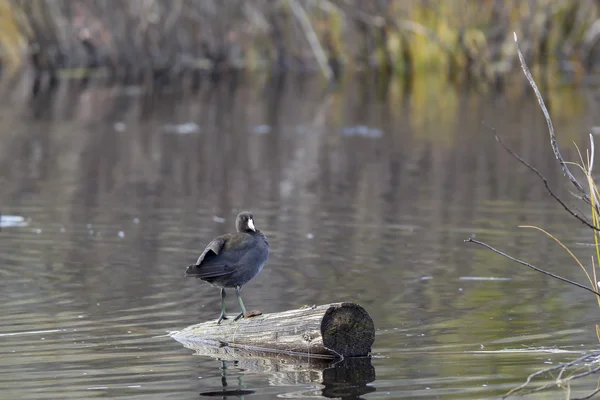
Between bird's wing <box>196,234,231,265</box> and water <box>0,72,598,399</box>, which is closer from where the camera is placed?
water <box>0,72,598,399</box>

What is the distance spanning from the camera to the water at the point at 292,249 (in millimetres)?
6926

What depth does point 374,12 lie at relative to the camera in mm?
35438

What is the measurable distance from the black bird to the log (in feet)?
0.54

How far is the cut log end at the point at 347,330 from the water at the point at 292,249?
142mm

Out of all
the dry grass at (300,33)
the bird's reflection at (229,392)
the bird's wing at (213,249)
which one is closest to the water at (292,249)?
the bird's reflection at (229,392)

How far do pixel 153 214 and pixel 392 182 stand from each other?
3665 millimetres

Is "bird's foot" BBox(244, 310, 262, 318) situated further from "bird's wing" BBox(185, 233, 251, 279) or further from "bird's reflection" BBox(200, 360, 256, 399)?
"bird's reflection" BBox(200, 360, 256, 399)

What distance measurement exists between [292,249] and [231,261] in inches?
150

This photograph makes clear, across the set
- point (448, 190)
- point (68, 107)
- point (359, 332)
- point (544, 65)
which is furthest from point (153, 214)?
point (544, 65)

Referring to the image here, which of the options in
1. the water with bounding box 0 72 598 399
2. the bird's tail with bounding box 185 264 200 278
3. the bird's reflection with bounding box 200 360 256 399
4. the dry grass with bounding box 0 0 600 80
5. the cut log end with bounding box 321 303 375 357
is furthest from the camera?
the dry grass with bounding box 0 0 600 80

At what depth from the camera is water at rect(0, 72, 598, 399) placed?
6926 mm

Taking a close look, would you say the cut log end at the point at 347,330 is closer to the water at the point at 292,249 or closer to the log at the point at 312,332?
the log at the point at 312,332

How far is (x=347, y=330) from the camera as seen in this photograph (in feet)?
23.5

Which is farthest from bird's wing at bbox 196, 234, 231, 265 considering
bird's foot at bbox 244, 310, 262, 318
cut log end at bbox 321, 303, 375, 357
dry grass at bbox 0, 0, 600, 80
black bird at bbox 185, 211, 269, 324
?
dry grass at bbox 0, 0, 600, 80
